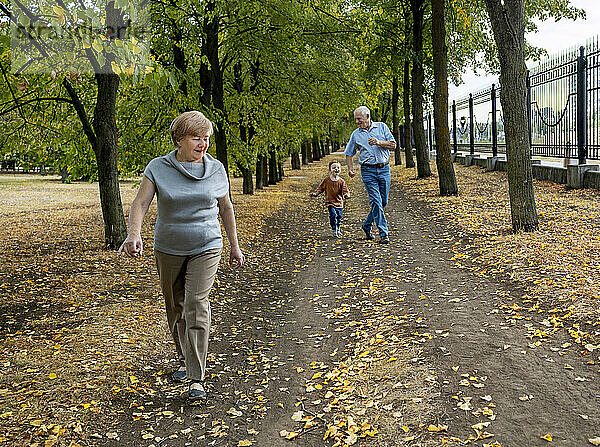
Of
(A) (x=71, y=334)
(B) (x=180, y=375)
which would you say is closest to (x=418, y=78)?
(A) (x=71, y=334)

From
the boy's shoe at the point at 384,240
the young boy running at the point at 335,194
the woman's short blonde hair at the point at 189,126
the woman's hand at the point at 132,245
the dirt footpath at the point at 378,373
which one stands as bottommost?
the dirt footpath at the point at 378,373

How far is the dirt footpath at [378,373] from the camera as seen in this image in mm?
4129

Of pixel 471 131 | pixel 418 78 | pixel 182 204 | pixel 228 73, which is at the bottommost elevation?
pixel 182 204

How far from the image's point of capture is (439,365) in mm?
5070

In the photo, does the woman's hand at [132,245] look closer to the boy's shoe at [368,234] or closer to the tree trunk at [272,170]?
the boy's shoe at [368,234]

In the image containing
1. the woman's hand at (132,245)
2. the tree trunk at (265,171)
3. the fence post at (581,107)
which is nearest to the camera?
the woman's hand at (132,245)

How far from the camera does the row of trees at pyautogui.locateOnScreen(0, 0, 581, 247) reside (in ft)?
28.1

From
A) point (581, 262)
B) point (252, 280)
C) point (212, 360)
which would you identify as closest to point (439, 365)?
point (212, 360)

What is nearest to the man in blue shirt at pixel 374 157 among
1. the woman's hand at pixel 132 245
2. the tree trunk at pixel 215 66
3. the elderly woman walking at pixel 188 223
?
the tree trunk at pixel 215 66

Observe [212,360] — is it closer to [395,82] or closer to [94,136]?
[94,136]

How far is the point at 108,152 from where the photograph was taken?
36.9 ft

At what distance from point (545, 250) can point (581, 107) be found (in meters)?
7.94

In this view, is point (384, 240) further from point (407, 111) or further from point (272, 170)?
point (407, 111)

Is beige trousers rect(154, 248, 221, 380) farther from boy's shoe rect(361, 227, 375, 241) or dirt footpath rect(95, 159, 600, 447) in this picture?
boy's shoe rect(361, 227, 375, 241)
